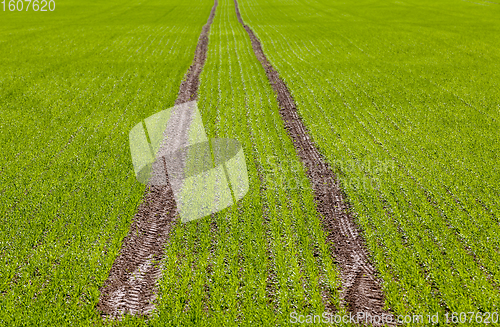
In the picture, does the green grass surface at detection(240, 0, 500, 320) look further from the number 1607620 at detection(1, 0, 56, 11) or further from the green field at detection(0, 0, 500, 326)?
the number 1607620 at detection(1, 0, 56, 11)

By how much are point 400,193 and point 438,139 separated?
18.0 ft

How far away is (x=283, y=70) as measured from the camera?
25.5 m

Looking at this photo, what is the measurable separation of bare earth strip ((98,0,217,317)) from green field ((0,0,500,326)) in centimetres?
Result: 27

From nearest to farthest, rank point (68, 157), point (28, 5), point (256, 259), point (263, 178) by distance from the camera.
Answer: point (256, 259) → point (263, 178) → point (68, 157) → point (28, 5)

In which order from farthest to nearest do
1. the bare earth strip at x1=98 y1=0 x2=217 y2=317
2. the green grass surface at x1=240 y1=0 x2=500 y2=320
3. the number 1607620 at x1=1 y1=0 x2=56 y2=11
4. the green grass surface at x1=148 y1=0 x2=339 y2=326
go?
the number 1607620 at x1=1 y1=0 x2=56 y2=11, the green grass surface at x1=240 y1=0 x2=500 y2=320, the bare earth strip at x1=98 y1=0 x2=217 y2=317, the green grass surface at x1=148 y1=0 x2=339 y2=326

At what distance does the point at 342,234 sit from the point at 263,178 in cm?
384

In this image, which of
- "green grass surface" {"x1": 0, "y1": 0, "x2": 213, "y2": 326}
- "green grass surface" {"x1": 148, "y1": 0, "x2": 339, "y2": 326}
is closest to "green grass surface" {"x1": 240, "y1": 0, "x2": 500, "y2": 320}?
"green grass surface" {"x1": 148, "y1": 0, "x2": 339, "y2": 326}

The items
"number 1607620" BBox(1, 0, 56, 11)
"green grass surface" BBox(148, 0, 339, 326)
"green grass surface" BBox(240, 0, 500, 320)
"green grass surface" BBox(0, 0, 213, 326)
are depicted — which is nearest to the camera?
"green grass surface" BBox(148, 0, 339, 326)

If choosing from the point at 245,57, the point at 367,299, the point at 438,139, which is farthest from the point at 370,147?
the point at 245,57

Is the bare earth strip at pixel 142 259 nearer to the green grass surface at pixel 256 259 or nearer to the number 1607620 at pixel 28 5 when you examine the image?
the green grass surface at pixel 256 259

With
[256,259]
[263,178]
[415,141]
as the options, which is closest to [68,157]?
[263,178]

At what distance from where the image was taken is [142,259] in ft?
27.5

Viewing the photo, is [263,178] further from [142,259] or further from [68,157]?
[68,157]

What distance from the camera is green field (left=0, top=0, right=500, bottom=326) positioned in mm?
7293
